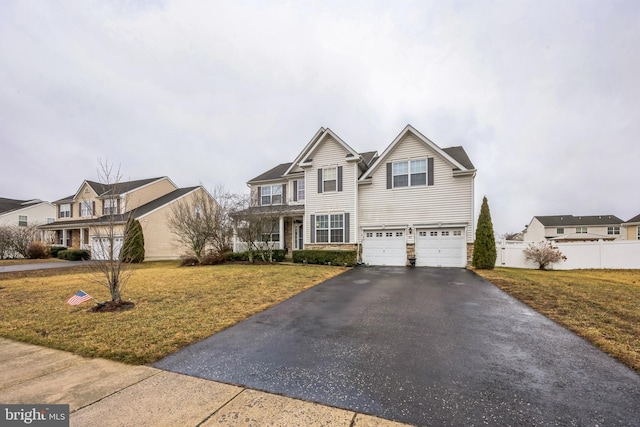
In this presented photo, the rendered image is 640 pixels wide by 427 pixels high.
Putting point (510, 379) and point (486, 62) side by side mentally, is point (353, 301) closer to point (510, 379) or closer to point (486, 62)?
point (510, 379)

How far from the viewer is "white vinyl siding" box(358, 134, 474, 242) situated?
15.5m

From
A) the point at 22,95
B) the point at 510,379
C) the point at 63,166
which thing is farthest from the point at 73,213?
the point at 510,379

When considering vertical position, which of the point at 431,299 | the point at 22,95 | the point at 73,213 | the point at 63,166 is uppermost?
the point at 22,95

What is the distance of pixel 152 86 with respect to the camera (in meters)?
20.4

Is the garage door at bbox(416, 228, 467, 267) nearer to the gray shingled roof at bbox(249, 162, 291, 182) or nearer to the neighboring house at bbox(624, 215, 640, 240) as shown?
the gray shingled roof at bbox(249, 162, 291, 182)

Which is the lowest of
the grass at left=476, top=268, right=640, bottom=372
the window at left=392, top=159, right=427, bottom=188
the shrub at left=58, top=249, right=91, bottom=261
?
the shrub at left=58, top=249, right=91, bottom=261

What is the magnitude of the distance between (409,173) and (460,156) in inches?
149

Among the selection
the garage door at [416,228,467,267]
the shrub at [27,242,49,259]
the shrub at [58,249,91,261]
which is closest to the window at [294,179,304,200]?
the garage door at [416,228,467,267]

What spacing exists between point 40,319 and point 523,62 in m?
22.9

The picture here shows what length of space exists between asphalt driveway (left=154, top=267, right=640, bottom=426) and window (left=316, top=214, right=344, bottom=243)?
34.3 feet

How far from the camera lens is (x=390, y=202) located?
55.0 feet

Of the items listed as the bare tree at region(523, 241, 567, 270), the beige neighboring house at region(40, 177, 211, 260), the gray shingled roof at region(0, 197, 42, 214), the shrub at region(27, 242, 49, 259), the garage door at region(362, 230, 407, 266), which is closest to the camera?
the bare tree at region(523, 241, 567, 270)

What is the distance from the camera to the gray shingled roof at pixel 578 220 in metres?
43.4

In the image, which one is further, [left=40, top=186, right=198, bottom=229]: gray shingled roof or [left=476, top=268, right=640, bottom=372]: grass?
[left=40, top=186, right=198, bottom=229]: gray shingled roof
